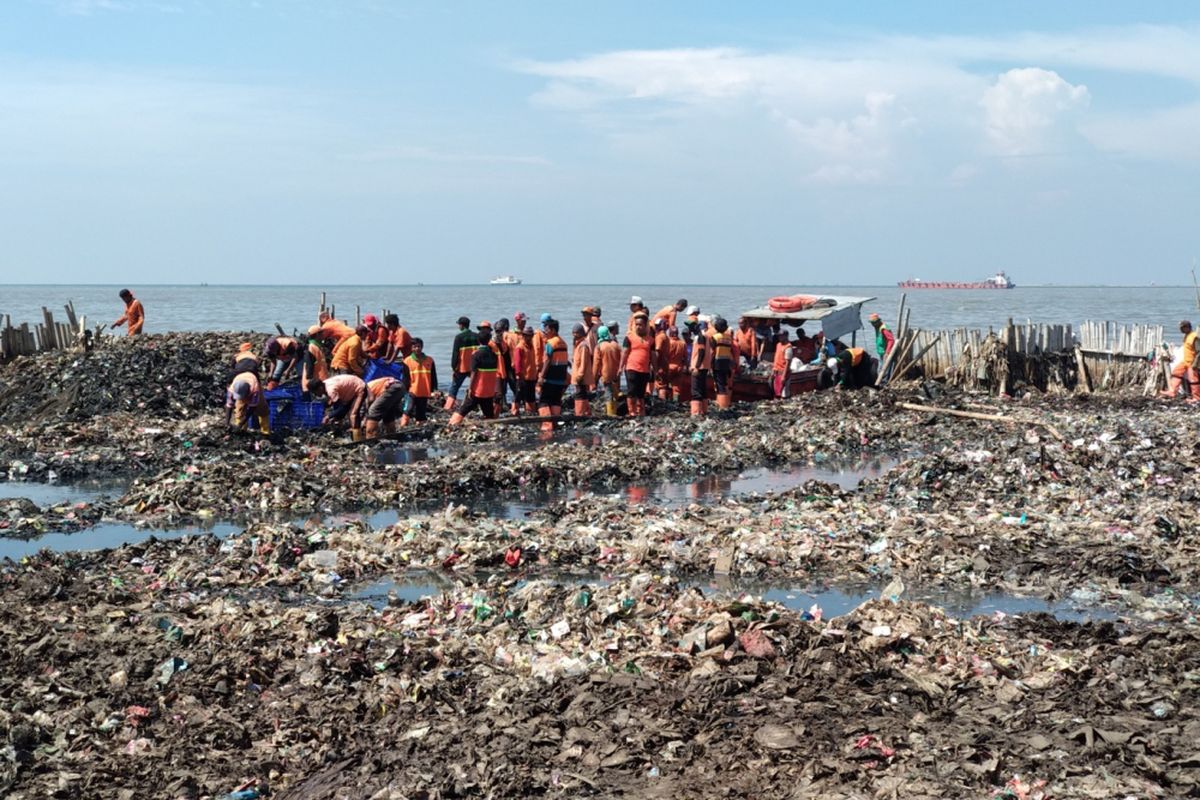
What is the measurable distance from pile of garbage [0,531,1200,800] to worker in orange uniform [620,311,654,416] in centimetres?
1174

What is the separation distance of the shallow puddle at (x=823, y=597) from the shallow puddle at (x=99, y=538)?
2884 mm

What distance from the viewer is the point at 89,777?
6625mm

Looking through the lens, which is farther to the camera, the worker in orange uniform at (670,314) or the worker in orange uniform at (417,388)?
the worker in orange uniform at (670,314)

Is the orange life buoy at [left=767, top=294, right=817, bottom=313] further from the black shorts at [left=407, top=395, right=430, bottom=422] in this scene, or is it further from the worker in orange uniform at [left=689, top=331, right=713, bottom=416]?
the black shorts at [left=407, top=395, right=430, bottom=422]

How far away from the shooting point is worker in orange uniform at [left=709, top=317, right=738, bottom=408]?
22.1 m

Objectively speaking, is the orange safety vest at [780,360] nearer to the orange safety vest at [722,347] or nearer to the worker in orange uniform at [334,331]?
the orange safety vest at [722,347]

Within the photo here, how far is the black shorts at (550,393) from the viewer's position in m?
20.9

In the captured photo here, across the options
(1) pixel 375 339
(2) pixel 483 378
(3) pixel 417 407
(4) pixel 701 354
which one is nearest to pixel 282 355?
(3) pixel 417 407

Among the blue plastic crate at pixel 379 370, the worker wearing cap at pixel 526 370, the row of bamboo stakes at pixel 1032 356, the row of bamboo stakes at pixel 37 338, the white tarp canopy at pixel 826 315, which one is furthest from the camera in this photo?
the row of bamboo stakes at pixel 37 338

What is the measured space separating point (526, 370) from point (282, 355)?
5116 mm

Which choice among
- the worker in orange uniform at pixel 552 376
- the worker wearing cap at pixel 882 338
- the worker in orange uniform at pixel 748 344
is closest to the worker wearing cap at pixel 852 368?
the worker in orange uniform at pixel 748 344

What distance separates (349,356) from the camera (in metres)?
19.9

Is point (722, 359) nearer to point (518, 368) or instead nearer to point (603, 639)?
point (518, 368)

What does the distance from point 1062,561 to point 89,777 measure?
7.89m
